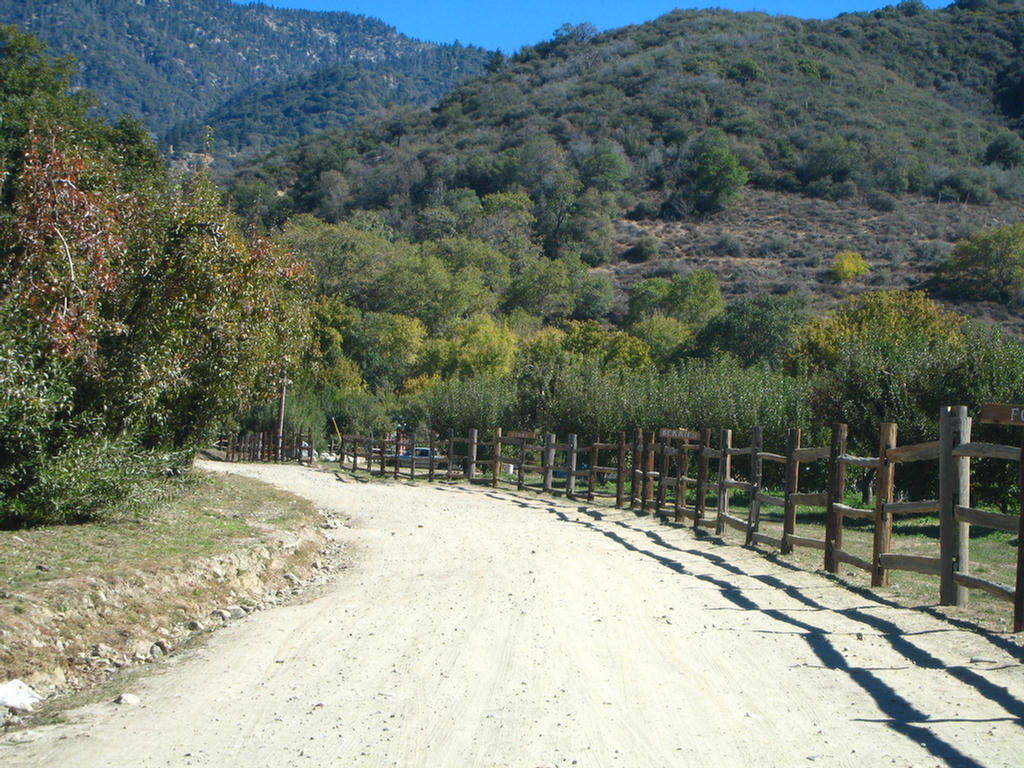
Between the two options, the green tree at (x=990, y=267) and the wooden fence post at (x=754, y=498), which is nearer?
the wooden fence post at (x=754, y=498)

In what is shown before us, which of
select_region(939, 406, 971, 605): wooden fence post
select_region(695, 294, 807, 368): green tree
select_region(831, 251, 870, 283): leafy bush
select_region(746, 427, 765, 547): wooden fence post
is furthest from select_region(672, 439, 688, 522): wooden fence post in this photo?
select_region(831, 251, 870, 283): leafy bush

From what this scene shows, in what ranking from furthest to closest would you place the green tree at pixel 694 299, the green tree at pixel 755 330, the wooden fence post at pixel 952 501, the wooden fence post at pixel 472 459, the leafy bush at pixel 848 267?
the leafy bush at pixel 848 267
the green tree at pixel 694 299
the green tree at pixel 755 330
the wooden fence post at pixel 472 459
the wooden fence post at pixel 952 501

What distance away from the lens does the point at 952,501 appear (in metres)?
8.46

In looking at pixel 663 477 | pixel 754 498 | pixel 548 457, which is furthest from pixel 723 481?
pixel 548 457

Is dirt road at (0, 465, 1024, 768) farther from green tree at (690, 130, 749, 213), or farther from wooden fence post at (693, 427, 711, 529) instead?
green tree at (690, 130, 749, 213)

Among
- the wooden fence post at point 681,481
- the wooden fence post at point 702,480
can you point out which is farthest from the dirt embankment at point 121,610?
the wooden fence post at point 681,481

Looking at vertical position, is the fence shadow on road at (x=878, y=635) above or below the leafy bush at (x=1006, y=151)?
below

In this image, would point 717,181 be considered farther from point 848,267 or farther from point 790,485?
point 790,485

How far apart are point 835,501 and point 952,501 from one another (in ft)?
Result: 7.80

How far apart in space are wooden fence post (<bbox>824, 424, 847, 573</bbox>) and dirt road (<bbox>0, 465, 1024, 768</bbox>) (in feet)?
1.81

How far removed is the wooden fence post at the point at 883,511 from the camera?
Answer: 962cm

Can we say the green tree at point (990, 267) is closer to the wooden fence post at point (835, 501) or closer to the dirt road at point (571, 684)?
the wooden fence post at point (835, 501)

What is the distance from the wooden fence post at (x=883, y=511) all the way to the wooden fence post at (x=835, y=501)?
781 mm

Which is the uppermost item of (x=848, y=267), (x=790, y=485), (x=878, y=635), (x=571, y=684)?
(x=848, y=267)
